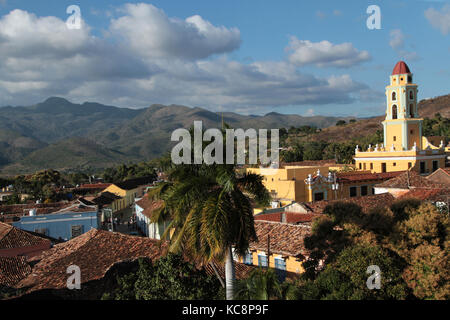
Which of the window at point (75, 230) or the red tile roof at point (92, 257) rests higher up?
the red tile roof at point (92, 257)

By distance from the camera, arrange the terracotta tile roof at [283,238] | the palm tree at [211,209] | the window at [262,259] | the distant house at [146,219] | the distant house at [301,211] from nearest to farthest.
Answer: the palm tree at [211,209]
the terracotta tile roof at [283,238]
the window at [262,259]
the distant house at [301,211]
the distant house at [146,219]

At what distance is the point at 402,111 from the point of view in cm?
4162

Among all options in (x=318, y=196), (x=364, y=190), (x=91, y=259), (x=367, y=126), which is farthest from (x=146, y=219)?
(x=367, y=126)

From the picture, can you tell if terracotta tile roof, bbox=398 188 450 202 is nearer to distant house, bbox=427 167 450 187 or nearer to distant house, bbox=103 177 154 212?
distant house, bbox=427 167 450 187

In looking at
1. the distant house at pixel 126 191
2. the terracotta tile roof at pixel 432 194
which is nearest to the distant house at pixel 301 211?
the terracotta tile roof at pixel 432 194

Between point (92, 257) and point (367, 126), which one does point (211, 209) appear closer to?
point (92, 257)

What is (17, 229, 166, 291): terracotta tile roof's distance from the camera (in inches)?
553

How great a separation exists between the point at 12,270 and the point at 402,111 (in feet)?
121

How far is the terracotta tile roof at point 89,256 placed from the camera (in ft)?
46.1

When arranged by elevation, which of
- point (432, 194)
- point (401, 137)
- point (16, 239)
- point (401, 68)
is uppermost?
point (401, 68)

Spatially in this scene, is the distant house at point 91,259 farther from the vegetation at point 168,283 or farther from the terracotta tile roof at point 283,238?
the vegetation at point 168,283

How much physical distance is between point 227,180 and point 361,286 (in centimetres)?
360

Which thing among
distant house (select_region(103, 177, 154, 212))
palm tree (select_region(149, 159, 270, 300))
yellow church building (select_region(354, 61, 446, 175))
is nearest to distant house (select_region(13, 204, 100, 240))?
palm tree (select_region(149, 159, 270, 300))
